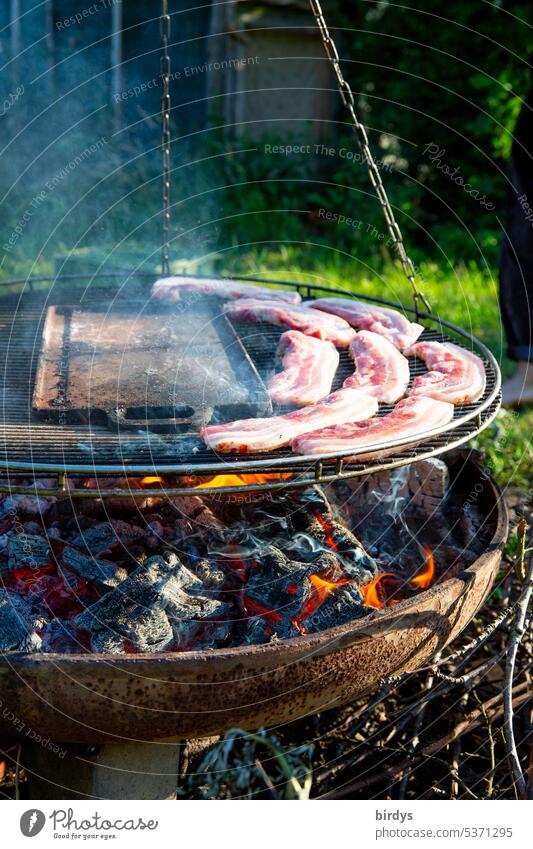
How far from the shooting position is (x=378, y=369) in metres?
3.65

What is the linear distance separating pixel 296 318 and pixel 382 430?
133 cm

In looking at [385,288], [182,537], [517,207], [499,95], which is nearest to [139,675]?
[182,537]

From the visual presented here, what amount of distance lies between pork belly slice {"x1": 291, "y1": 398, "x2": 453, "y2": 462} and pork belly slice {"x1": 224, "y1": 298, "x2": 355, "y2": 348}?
88 centimetres

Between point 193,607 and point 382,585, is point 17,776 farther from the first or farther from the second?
point 382,585

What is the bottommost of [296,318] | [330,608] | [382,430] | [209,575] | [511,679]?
[511,679]

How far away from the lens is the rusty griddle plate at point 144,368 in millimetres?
3123

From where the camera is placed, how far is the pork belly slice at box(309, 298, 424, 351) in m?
4.05

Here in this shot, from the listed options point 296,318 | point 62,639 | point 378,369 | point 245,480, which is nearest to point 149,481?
point 245,480

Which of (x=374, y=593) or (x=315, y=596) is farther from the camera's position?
(x=374, y=593)

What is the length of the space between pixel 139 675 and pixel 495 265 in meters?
8.54

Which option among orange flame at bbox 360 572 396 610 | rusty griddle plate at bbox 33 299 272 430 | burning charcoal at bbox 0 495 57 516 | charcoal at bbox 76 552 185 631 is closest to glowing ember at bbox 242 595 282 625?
charcoal at bbox 76 552 185 631

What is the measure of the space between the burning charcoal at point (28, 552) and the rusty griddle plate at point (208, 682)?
25.5 inches

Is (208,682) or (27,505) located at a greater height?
(27,505)

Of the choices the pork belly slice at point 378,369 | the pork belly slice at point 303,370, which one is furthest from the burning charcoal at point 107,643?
the pork belly slice at point 378,369
